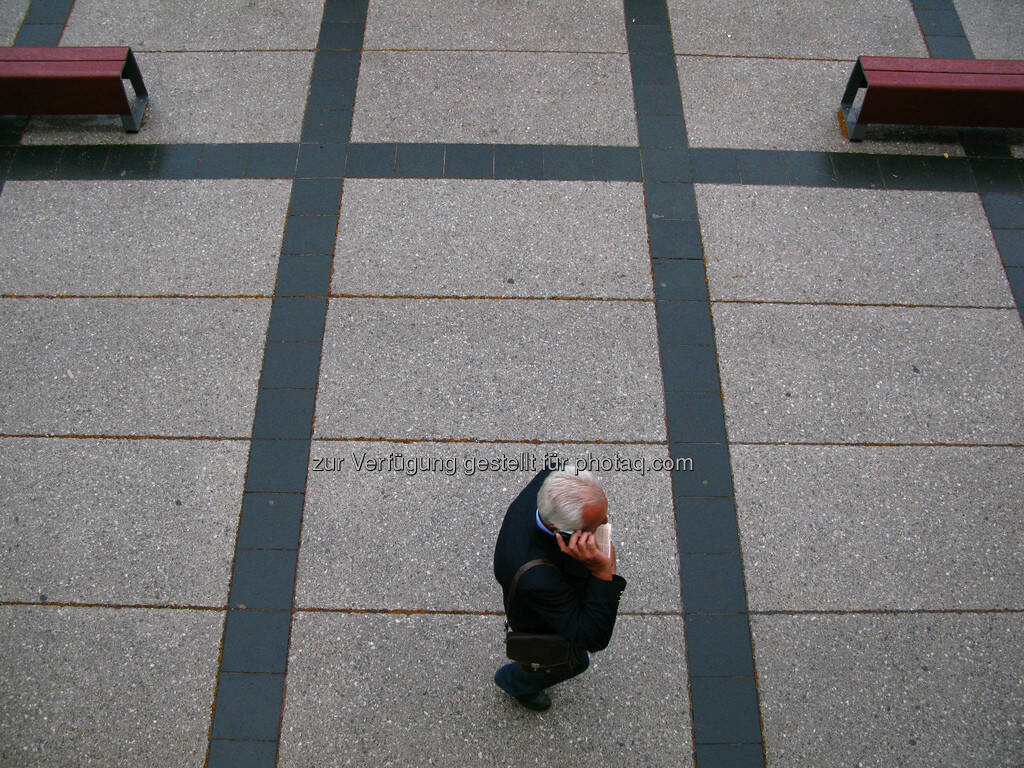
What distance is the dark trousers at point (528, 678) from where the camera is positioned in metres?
3.44

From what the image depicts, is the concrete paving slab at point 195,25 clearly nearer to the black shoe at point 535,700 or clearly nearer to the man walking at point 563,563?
the man walking at point 563,563

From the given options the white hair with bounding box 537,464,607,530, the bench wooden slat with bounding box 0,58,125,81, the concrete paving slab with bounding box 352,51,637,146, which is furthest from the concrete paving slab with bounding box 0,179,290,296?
the white hair with bounding box 537,464,607,530

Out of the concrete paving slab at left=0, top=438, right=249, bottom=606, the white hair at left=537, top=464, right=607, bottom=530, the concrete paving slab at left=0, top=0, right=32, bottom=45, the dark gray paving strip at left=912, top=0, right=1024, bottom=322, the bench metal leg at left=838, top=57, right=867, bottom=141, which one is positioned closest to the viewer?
the white hair at left=537, top=464, right=607, bottom=530

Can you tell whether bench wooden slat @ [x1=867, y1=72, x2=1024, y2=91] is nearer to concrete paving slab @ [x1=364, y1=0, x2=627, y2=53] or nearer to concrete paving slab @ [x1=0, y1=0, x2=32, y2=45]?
concrete paving slab @ [x1=364, y1=0, x2=627, y2=53]

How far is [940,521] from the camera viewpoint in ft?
14.4

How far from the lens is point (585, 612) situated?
117 inches

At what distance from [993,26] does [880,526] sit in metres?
4.83

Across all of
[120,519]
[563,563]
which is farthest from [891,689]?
[120,519]

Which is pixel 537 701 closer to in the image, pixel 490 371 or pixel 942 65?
pixel 490 371

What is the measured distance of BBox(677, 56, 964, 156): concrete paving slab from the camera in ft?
19.4

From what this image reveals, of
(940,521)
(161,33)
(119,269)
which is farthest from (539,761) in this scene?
(161,33)

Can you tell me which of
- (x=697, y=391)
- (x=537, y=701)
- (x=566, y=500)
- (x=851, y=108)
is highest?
(x=566, y=500)

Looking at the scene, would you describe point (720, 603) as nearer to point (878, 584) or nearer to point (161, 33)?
point (878, 584)

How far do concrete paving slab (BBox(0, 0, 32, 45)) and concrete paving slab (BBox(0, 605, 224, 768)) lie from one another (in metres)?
4.79
